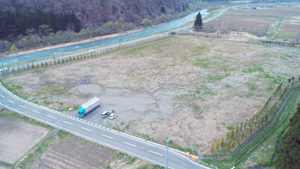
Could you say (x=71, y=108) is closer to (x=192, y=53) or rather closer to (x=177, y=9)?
(x=192, y=53)

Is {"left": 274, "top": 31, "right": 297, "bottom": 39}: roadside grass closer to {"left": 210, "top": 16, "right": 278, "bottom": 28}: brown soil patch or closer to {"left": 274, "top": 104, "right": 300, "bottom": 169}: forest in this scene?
{"left": 210, "top": 16, "right": 278, "bottom": 28}: brown soil patch

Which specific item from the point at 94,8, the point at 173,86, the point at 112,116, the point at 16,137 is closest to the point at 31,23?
the point at 94,8

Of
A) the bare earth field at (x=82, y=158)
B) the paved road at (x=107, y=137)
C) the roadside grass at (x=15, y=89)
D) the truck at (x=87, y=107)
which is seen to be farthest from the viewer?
the roadside grass at (x=15, y=89)

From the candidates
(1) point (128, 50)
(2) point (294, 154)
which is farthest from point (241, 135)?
(1) point (128, 50)

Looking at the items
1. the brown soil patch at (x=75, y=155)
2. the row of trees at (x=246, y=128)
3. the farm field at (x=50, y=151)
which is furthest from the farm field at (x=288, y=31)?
the brown soil patch at (x=75, y=155)

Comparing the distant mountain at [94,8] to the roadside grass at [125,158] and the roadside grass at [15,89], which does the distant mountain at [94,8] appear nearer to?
the roadside grass at [15,89]

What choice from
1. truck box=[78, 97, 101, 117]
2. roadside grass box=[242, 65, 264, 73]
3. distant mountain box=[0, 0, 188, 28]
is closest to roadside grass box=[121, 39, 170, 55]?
roadside grass box=[242, 65, 264, 73]

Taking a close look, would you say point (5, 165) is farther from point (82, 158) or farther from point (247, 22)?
point (247, 22)
